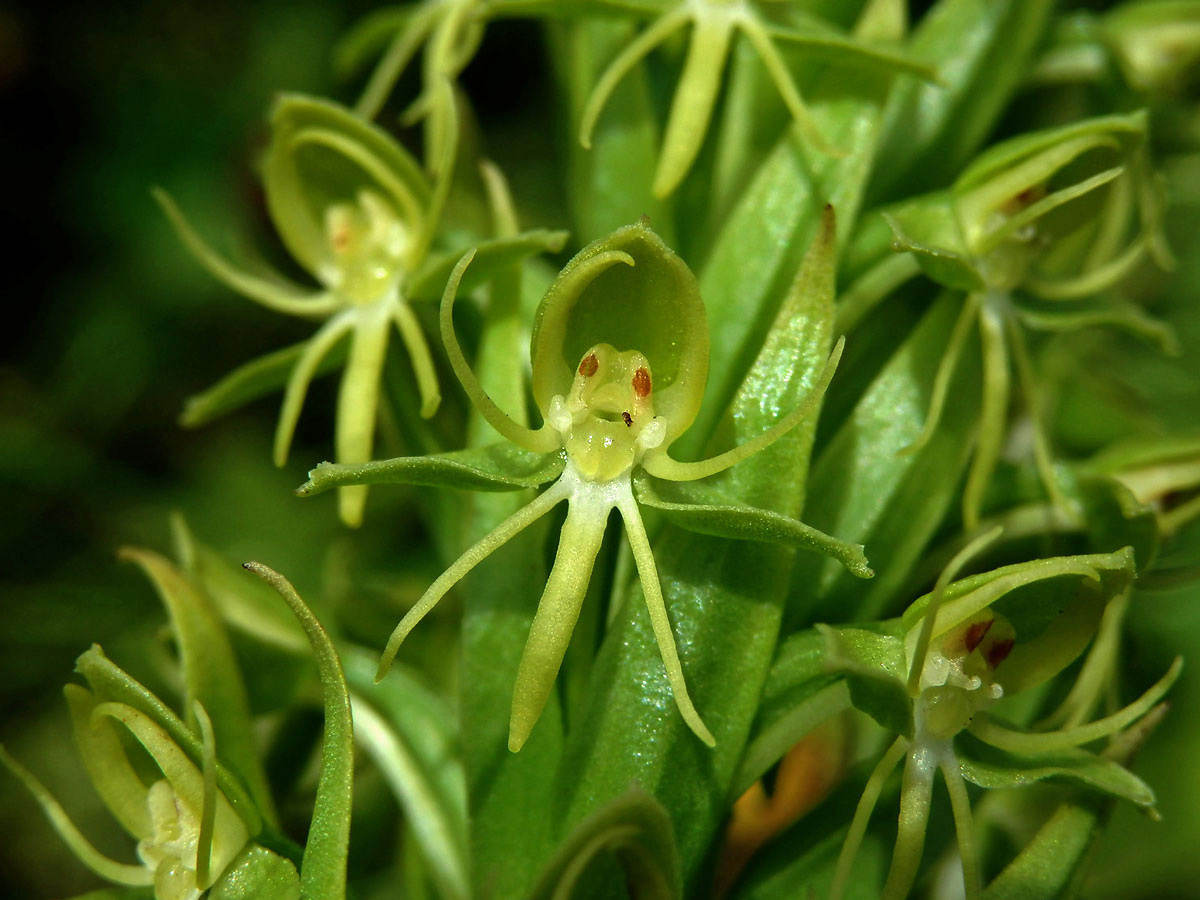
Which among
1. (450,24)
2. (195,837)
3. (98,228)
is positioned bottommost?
(195,837)

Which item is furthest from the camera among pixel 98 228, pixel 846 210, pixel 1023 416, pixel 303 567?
pixel 98 228

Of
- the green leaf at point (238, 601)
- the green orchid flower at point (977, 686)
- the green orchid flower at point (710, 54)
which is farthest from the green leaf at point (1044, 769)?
the green leaf at point (238, 601)

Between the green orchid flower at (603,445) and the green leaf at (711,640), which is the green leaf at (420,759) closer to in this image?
the green leaf at (711,640)

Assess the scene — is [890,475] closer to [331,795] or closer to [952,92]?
[952,92]

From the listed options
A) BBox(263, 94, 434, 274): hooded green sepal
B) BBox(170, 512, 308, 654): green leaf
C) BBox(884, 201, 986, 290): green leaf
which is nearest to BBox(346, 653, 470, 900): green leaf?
BBox(170, 512, 308, 654): green leaf

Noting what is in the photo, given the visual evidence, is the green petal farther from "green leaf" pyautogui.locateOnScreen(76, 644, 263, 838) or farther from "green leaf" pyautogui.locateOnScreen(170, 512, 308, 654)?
"green leaf" pyautogui.locateOnScreen(170, 512, 308, 654)

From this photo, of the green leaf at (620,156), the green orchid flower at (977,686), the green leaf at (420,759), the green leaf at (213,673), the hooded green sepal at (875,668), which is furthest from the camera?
the green leaf at (620,156)

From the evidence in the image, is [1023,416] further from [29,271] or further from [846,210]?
[29,271]

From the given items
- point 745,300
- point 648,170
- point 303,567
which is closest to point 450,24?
point 648,170
